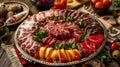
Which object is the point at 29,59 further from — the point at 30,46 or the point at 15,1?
the point at 15,1

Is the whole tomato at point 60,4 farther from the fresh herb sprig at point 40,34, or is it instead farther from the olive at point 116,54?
the olive at point 116,54

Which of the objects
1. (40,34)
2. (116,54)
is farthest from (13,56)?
(116,54)

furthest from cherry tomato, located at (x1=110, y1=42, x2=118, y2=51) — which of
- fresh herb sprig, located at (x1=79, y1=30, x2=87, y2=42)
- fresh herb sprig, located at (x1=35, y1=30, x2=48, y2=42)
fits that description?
fresh herb sprig, located at (x1=35, y1=30, x2=48, y2=42)

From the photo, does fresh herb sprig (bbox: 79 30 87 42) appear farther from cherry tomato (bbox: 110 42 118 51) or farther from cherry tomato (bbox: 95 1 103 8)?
cherry tomato (bbox: 95 1 103 8)

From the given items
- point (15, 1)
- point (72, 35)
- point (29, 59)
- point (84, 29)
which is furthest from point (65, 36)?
point (15, 1)

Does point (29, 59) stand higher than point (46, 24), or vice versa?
point (46, 24)

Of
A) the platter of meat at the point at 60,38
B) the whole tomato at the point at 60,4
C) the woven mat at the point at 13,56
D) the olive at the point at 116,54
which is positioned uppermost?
the whole tomato at the point at 60,4

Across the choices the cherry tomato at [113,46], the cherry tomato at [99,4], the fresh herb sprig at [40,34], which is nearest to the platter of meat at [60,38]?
the fresh herb sprig at [40,34]

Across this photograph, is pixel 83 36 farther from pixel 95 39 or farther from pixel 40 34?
pixel 40 34
